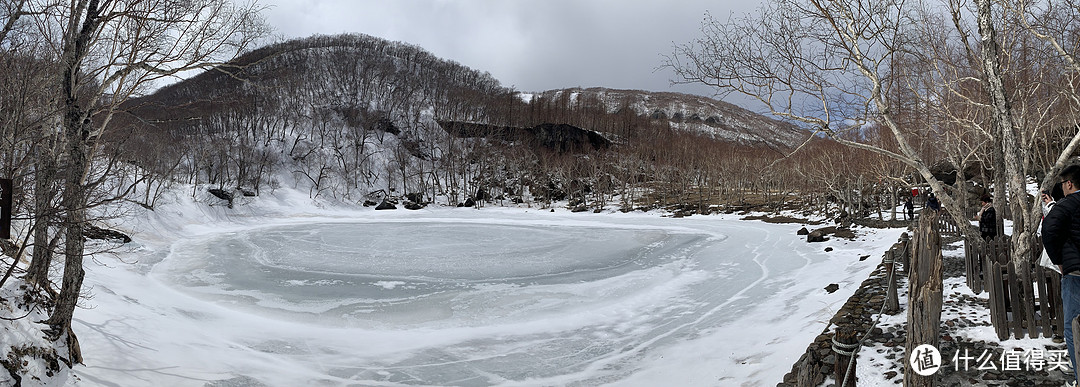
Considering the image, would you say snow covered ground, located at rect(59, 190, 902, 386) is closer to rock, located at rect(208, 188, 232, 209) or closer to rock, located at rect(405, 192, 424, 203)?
rock, located at rect(208, 188, 232, 209)

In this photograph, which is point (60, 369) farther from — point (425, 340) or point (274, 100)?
point (274, 100)

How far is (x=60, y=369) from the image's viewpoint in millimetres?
6750

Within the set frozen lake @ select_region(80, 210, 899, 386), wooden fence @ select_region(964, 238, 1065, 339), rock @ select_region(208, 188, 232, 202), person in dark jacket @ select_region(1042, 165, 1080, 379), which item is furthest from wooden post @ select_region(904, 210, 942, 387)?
rock @ select_region(208, 188, 232, 202)

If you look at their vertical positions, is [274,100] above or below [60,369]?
above

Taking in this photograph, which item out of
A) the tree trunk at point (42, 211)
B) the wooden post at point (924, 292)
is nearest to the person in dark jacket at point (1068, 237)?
the wooden post at point (924, 292)

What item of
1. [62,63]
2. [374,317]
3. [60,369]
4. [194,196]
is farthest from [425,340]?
[194,196]

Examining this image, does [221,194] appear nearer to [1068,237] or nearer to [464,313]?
[464,313]

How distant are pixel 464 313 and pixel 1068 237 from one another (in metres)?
9.65

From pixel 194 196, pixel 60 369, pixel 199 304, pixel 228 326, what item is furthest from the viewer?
pixel 194 196

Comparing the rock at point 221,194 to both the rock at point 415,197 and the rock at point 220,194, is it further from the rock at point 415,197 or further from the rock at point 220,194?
the rock at point 415,197

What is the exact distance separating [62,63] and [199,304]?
250 inches

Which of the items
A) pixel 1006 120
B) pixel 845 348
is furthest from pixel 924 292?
pixel 1006 120

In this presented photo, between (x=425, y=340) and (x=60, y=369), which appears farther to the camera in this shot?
(x=425, y=340)

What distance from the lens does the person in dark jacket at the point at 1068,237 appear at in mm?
4410
